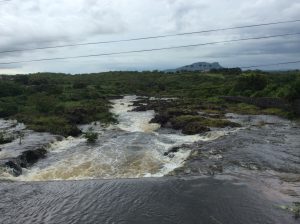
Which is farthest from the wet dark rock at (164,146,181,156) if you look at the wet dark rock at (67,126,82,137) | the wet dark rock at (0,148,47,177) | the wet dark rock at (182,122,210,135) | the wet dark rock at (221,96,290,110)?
the wet dark rock at (221,96,290,110)

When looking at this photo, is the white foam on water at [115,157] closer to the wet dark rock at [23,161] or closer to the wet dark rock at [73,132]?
the wet dark rock at [23,161]

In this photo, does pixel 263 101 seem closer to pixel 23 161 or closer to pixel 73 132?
pixel 73 132

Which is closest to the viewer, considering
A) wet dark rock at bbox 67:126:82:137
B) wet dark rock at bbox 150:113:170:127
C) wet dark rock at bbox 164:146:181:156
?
wet dark rock at bbox 164:146:181:156

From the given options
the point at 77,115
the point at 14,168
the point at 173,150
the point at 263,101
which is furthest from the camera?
the point at 263,101

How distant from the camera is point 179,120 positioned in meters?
44.1

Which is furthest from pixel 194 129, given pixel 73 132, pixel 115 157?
pixel 73 132

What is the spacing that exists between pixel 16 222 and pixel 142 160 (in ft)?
39.1

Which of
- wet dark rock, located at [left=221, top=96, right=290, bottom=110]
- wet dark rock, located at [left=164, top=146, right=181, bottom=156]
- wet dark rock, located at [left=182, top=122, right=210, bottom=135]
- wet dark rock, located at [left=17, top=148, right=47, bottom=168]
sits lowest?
wet dark rock, located at [left=221, top=96, right=290, bottom=110]

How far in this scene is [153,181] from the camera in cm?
2200

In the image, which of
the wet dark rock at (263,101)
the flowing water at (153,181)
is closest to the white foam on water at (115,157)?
the flowing water at (153,181)

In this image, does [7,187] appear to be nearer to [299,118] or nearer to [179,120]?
[179,120]

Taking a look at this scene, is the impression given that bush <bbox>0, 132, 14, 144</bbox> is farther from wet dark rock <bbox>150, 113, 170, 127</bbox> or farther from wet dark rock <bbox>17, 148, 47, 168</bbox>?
wet dark rock <bbox>150, 113, 170, 127</bbox>

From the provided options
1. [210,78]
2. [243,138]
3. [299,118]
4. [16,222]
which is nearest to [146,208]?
[16,222]

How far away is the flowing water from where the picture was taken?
17391 millimetres
